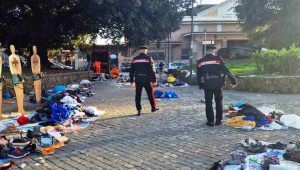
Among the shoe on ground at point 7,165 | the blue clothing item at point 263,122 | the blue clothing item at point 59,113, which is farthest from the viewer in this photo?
the blue clothing item at point 59,113

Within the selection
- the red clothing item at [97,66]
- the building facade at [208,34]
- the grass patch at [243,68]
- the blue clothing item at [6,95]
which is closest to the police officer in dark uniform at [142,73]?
the blue clothing item at [6,95]

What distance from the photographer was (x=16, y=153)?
270 inches

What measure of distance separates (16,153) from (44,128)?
1.63 meters

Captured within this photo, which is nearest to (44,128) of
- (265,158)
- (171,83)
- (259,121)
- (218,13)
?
(265,158)

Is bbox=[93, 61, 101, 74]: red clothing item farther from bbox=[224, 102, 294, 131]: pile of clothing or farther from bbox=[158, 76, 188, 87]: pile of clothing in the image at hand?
bbox=[224, 102, 294, 131]: pile of clothing

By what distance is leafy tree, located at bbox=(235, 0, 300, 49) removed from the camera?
109 feet

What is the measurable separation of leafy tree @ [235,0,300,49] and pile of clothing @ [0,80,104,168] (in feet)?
86.6

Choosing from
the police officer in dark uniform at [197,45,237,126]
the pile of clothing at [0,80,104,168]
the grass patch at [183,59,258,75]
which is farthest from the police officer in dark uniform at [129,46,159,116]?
the grass patch at [183,59,258,75]

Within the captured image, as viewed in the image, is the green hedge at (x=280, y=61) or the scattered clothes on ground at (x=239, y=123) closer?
the scattered clothes on ground at (x=239, y=123)

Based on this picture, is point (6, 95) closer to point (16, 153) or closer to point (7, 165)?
point (16, 153)

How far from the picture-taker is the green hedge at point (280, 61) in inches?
682

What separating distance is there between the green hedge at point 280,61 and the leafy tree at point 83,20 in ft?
24.4

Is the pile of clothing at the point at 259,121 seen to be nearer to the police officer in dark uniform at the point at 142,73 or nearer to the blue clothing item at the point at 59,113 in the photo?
the police officer in dark uniform at the point at 142,73

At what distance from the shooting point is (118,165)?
6.30 metres
